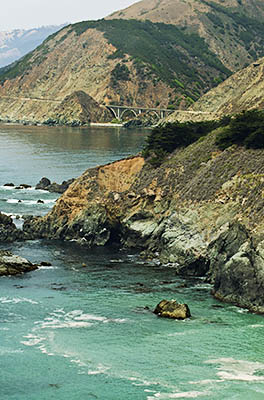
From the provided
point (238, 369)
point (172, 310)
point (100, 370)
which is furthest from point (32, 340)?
point (238, 369)

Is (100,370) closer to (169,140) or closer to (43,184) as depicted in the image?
(169,140)

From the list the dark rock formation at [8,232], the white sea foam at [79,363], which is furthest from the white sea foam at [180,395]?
the dark rock formation at [8,232]

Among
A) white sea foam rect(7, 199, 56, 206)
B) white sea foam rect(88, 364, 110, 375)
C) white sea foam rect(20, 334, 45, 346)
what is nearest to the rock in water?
white sea foam rect(20, 334, 45, 346)

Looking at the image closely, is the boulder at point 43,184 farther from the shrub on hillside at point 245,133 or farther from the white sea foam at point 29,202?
the shrub on hillside at point 245,133

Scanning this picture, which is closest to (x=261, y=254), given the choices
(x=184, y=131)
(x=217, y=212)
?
(x=217, y=212)

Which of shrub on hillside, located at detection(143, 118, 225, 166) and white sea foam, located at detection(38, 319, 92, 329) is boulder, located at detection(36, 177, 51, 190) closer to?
shrub on hillside, located at detection(143, 118, 225, 166)

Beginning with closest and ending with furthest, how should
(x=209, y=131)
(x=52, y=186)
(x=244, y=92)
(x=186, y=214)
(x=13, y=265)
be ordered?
(x=13, y=265) < (x=186, y=214) < (x=209, y=131) < (x=52, y=186) < (x=244, y=92)
